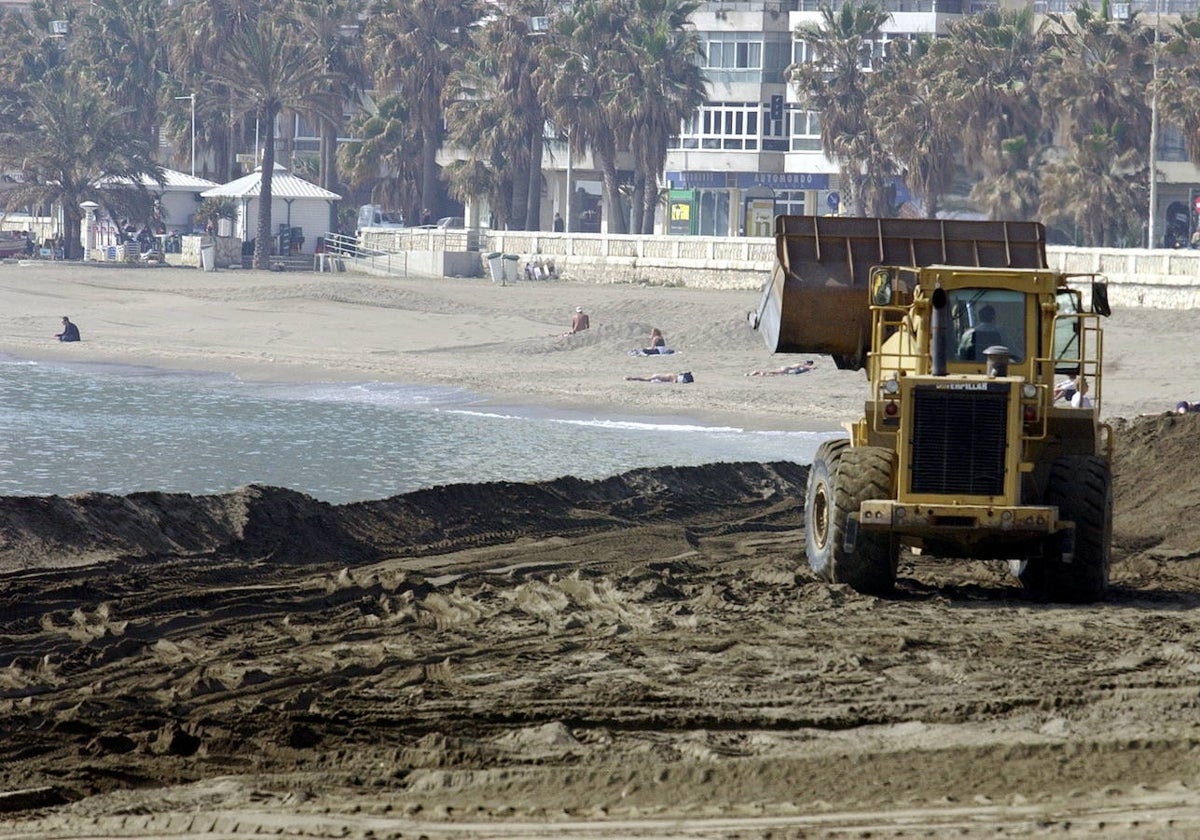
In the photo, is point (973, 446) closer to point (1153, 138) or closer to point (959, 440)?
point (959, 440)

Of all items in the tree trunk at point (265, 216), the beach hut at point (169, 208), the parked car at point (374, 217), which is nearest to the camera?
the tree trunk at point (265, 216)

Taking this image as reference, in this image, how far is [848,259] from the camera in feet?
52.1

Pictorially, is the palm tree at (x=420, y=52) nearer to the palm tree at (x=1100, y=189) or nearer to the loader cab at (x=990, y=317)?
the palm tree at (x=1100, y=189)

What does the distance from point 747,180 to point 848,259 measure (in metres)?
57.2

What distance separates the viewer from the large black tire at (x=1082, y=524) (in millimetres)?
12602

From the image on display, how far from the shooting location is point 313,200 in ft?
227

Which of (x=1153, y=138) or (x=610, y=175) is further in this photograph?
(x=610, y=175)

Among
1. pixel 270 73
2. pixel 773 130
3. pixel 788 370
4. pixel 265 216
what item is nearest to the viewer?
pixel 788 370

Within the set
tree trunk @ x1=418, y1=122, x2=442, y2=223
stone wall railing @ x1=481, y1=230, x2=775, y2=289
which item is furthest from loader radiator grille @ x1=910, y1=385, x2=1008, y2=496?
tree trunk @ x1=418, y1=122, x2=442, y2=223

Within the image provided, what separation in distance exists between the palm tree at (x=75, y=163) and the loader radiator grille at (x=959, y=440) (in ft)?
193

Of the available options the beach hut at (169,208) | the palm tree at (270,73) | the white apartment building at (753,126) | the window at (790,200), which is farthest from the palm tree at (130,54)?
the window at (790,200)

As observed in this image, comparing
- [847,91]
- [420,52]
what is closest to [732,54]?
[847,91]

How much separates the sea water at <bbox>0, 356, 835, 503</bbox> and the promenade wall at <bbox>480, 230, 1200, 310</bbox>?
15.5 metres

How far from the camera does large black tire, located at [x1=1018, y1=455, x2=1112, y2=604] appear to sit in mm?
12602
